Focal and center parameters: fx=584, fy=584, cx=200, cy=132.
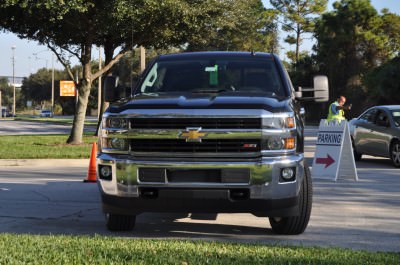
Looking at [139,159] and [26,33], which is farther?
[26,33]

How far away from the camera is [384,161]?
1634 centimetres

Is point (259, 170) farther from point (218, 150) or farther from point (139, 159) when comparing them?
point (139, 159)

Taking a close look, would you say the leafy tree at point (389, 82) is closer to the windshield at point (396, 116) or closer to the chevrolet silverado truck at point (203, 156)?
the windshield at point (396, 116)

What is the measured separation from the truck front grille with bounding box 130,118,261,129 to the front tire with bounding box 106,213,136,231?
3.94ft

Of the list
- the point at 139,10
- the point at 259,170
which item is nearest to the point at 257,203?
the point at 259,170

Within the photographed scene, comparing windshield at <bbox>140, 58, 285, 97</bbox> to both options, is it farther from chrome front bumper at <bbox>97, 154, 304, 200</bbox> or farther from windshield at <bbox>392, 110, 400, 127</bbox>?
windshield at <bbox>392, 110, 400, 127</bbox>

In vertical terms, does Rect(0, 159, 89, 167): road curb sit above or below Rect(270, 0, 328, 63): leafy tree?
below

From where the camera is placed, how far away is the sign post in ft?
39.5

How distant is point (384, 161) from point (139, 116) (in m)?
11.8

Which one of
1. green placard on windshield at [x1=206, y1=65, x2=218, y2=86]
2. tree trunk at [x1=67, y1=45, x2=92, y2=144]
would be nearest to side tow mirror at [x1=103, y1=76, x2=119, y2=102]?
green placard on windshield at [x1=206, y1=65, x2=218, y2=86]

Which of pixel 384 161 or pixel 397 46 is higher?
pixel 397 46

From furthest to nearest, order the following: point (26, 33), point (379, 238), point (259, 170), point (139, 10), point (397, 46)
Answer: point (397, 46)
point (26, 33)
point (139, 10)
point (379, 238)
point (259, 170)

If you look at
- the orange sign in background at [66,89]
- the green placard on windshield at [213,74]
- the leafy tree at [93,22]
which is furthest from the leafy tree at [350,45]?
the green placard on windshield at [213,74]

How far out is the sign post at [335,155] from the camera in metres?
12.0
